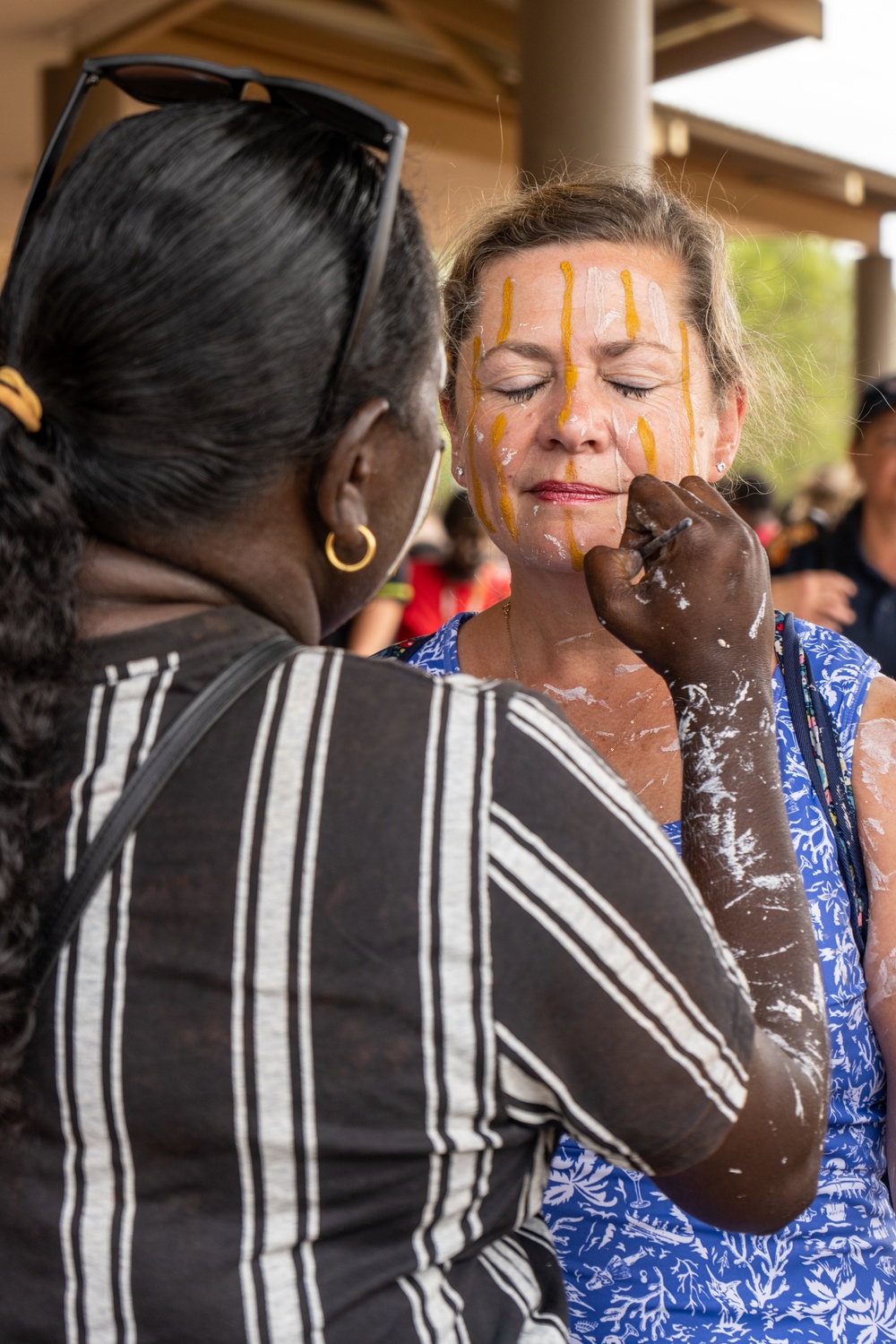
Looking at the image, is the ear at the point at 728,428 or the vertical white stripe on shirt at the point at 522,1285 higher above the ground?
the ear at the point at 728,428

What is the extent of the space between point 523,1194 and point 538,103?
13.8 ft

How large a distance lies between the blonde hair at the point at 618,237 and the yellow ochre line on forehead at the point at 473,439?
58 mm

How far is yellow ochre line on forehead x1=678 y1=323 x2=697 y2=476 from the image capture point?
1844 mm

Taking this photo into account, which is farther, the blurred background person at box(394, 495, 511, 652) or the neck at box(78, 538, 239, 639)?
the blurred background person at box(394, 495, 511, 652)

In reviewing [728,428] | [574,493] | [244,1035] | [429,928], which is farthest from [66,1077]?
[728,428]

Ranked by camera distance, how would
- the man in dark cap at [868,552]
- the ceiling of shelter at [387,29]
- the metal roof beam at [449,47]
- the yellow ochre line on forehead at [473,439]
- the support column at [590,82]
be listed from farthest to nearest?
1. the ceiling of shelter at [387,29]
2. the metal roof beam at [449,47]
3. the support column at [590,82]
4. the man in dark cap at [868,552]
5. the yellow ochre line on forehead at [473,439]

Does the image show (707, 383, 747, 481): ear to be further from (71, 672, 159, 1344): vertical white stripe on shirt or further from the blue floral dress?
(71, 672, 159, 1344): vertical white stripe on shirt

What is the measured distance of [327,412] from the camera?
3.07 ft

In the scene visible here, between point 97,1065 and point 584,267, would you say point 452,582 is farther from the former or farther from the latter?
point 97,1065

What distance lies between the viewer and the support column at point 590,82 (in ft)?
14.3

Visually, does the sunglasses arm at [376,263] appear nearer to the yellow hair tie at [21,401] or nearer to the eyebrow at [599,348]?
the yellow hair tie at [21,401]

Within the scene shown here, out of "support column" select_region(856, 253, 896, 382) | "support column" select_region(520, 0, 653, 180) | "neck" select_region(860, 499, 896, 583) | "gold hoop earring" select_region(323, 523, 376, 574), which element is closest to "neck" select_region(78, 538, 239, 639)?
"gold hoop earring" select_region(323, 523, 376, 574)

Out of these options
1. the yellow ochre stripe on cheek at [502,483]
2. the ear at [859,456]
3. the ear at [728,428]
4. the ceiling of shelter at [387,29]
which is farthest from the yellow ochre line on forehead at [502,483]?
the ceiling of shelter at [387,29]

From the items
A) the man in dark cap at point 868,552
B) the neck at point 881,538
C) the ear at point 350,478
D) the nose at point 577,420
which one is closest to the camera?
the ear at point 350,478
